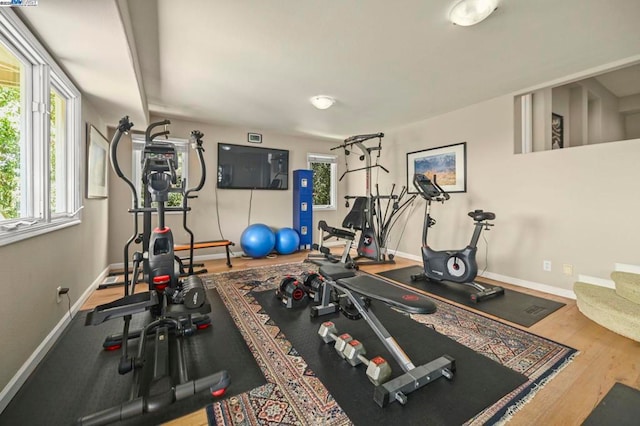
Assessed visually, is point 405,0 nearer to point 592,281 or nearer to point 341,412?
point 341,412

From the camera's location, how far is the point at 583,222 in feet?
9.53

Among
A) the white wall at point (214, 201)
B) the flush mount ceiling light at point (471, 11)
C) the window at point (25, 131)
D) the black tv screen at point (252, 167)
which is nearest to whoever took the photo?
the window at point (25, 131)

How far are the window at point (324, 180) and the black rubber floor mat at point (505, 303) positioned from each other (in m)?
3.00

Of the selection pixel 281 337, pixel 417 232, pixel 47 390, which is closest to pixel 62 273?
pixel 47 390

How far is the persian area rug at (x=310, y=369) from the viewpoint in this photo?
1333 mm

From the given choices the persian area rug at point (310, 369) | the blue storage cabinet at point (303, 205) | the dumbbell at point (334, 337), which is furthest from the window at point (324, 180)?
the dumbbell at point (334, 337)

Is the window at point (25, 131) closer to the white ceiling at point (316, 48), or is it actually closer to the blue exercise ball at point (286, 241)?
the white ceiling at point (316, 48)

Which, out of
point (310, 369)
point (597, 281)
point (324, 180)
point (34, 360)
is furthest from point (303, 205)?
point (597, 281)

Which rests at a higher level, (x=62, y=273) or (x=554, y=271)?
(x=62, y=273)

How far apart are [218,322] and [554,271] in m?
3.74

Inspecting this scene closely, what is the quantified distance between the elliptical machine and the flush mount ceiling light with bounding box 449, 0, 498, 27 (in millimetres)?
1866

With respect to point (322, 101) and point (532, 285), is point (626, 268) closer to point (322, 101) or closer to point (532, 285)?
point (532, 285)

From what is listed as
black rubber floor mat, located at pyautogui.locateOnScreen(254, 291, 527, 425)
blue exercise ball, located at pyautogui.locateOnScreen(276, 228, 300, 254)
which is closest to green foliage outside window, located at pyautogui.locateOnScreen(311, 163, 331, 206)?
blue exercise ball, located at pyautogui.locateOnScreen(276, 228, 300, 254)

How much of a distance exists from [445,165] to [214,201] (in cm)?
404
